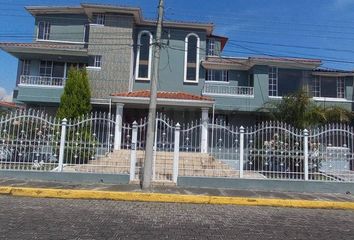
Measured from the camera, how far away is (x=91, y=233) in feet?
19.3

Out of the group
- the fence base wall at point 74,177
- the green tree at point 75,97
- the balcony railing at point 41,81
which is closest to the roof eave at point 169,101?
the green tree at point 75,97

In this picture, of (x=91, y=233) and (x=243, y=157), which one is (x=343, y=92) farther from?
(x=91, y=233)

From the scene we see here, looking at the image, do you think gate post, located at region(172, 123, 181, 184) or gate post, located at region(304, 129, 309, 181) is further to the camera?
gate post, located at region(304, 129, 309, 181)

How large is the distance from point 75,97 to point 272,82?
11425mm

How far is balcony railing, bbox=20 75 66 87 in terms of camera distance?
67.3ft

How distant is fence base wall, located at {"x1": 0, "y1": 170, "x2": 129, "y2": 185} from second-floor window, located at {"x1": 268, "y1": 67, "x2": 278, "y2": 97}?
13065 millimetres

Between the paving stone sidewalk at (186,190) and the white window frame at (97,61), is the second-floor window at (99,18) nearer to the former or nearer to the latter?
the white window frame at (97,61)

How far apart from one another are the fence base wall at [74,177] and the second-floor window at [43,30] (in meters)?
14.3

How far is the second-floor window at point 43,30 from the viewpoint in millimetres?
23188

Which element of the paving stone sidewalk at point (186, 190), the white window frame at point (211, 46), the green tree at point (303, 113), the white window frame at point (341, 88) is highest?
the white window frame at point (211, 46)

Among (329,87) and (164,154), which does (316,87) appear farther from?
(164,154)

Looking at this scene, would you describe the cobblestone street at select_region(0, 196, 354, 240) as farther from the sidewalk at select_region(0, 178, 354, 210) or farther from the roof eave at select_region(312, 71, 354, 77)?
the roof eave at select_region(312, 71, 354, 77)

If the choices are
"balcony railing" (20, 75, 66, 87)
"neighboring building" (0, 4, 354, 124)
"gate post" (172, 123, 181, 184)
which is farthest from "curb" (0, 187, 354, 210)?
"balcony railing" (20, 75, 66, 87)

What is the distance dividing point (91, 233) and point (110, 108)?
46.5 feet
